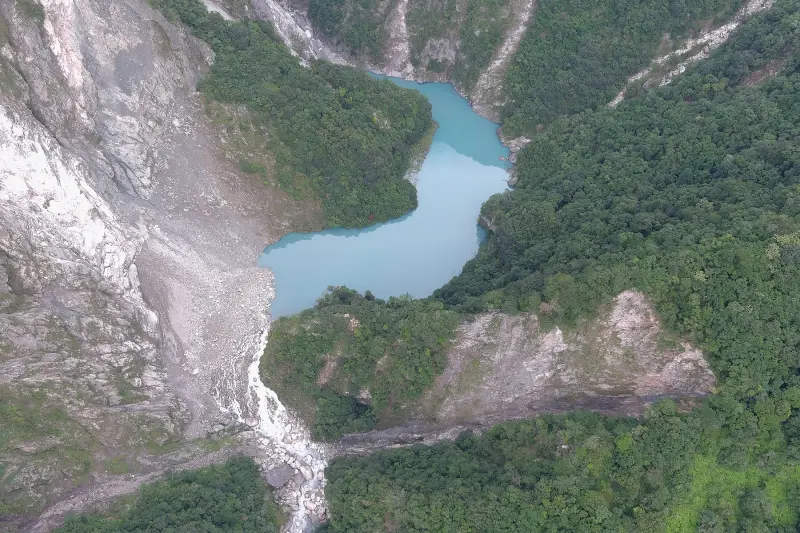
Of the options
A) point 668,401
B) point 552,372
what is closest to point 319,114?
point 552,372

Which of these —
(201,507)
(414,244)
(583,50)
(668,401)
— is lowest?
(668,401)

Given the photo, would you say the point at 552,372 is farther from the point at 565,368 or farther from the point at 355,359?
the point at 355,359

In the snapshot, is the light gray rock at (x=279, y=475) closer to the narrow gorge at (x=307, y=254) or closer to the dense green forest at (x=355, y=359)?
the narrow gorge at (x=307, y=254)

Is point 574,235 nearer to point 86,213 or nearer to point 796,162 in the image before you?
point 796,162

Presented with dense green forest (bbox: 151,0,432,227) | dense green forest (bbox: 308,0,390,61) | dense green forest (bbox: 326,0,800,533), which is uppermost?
dense green forest (bbox: 308,0,390,61)

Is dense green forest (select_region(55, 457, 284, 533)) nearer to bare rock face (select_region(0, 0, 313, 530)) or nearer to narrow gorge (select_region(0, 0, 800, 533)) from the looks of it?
narrow gorge (select_region(0, 0, 800, 533))

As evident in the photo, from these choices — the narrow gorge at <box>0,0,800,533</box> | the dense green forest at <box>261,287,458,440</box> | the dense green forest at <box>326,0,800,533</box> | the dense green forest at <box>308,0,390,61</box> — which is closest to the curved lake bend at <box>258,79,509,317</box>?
the narrow gorge at <box>0,0,800,533</box>

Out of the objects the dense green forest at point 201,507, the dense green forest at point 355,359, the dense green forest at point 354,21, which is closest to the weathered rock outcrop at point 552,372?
the dense green forest at point 355,359
